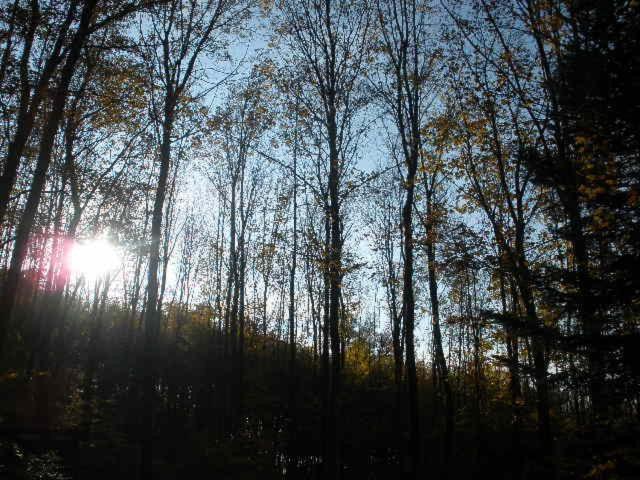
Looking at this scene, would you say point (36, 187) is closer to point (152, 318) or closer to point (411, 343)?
point (152, 318)

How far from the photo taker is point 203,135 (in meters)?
12.7

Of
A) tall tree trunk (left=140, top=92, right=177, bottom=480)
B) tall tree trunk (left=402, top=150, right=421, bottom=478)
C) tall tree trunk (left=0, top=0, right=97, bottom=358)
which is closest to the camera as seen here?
tall tree trunk (left=0, top=0, right=97, bottom=358)

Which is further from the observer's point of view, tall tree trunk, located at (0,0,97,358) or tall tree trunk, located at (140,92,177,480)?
tall tree trunk, located at (140,92,177,480)

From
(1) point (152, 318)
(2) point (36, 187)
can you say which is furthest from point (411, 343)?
(2) point (36, 187)

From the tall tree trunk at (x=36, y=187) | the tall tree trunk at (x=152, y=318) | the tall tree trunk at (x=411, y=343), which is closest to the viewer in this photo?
the tall tree trunk at (x=36, y=187)

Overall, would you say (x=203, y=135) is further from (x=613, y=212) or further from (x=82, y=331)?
(x=82, y=331)

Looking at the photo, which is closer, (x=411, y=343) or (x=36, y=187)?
(x=36, y=187)

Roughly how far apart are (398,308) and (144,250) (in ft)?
39.9

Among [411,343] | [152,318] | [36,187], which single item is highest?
[36,187]

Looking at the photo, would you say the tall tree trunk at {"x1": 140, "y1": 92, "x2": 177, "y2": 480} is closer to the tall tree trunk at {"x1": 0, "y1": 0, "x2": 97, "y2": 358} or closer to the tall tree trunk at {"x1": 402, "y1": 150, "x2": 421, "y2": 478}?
the tall tree trunk at {"x1": 0, "y1": 0, "x2": 97, "y2": 358}

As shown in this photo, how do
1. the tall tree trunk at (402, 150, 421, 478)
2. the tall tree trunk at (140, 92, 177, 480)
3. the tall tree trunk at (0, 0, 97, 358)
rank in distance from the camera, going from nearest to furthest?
the tall tree trunk at (0, 0, 97, 358), the tall tree trunk at (140, 92, 177, 480), the tall tree trunk at (402, 150, 421, 478)

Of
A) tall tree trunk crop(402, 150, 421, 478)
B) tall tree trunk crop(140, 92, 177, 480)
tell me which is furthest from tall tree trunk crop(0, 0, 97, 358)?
tall tree trunk crop(402, 150, 421, 478)

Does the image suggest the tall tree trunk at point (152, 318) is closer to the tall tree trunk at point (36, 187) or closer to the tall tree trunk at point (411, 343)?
the tall tree trunk at point (36, 187)

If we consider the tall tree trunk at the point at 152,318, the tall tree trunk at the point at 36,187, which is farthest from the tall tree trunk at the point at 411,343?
the tall tree trunk at the point at 36,187
